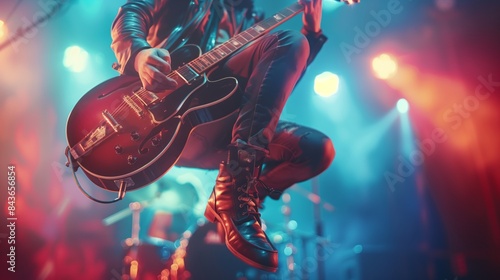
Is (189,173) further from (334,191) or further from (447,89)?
(447,89)

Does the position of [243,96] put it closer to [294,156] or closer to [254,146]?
[254,146]

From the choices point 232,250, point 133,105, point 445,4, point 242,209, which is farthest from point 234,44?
point 445,4

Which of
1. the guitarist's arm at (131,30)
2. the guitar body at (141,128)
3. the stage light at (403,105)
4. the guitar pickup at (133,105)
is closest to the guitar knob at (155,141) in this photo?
the guitar body at (141,128)

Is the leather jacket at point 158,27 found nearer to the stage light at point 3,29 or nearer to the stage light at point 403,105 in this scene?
the stage light at point 3,29

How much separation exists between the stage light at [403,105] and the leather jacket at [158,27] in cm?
481

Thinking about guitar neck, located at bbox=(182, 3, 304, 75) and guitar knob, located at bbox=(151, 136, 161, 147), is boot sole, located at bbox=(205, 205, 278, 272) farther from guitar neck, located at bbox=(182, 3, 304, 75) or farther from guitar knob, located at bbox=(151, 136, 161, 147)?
guitar neck, located at bbox=(182, 3, 304, 75)

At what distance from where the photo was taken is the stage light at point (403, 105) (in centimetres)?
586

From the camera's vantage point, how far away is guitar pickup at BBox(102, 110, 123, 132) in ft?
4.51

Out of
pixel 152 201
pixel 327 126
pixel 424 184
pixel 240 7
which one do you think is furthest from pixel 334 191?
pixel 240 7

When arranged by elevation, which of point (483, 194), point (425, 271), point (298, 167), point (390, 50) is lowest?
point (425, 271)

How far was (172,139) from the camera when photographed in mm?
1325

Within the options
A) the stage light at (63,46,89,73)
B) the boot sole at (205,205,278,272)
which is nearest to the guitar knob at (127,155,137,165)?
the boot sole at (205,205,278,272)

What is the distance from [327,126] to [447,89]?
2.25 metres

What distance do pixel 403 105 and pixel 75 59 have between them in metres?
5.31
